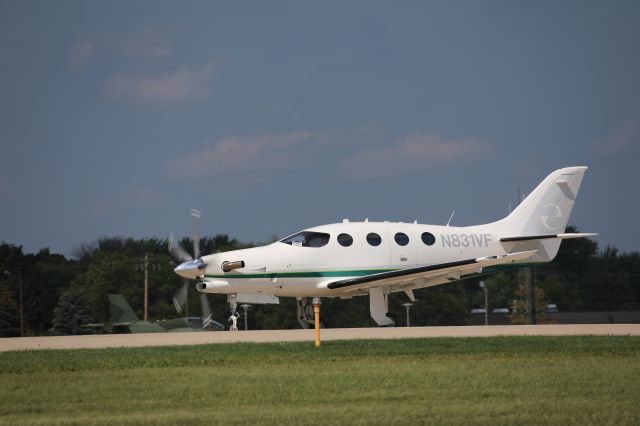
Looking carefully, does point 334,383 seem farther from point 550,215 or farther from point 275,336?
point 550,215

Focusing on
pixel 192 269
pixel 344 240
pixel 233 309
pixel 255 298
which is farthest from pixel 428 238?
pixel 192 269

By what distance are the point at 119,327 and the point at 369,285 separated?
3819 centimetres

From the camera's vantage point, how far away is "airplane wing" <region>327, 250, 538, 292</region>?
30.2 m

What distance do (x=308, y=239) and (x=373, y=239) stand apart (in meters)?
1.95

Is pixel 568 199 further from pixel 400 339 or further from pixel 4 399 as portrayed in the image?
pixel 4 399

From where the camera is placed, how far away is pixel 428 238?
3244cm

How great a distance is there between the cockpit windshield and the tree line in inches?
2106

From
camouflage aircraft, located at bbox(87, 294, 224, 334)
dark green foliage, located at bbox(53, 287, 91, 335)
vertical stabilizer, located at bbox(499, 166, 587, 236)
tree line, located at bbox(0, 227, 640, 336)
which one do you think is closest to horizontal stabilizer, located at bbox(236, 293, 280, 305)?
vertical stabilizer, located at bbox(499, 166, 587, 236)

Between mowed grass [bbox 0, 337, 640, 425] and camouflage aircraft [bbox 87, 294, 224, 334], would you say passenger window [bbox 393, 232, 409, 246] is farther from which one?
camouflage aircraft [bbox 87, 294, 224, 334]

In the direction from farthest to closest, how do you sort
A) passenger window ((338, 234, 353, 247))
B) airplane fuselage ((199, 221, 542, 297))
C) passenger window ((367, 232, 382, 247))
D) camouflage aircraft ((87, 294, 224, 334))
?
camouflage aircraft ((87, 294, 224, 334)) < passenger window ((367, 232, 382, 247)) < passenger window ((338, 234, 353, 247)) < airplane fuselage ((199, 221, 542, 297))

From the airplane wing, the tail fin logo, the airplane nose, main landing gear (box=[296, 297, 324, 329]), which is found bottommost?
main landing gear (box=[296, 297, 324, 329])

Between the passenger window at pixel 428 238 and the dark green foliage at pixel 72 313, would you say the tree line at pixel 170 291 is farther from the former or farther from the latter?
the passenger window at pixel 428 238

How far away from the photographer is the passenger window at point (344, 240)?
31156 mm

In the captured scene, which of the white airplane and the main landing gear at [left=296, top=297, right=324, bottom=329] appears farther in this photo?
the main landing gear at [left=296, top=297, right=324, bottom=329]
